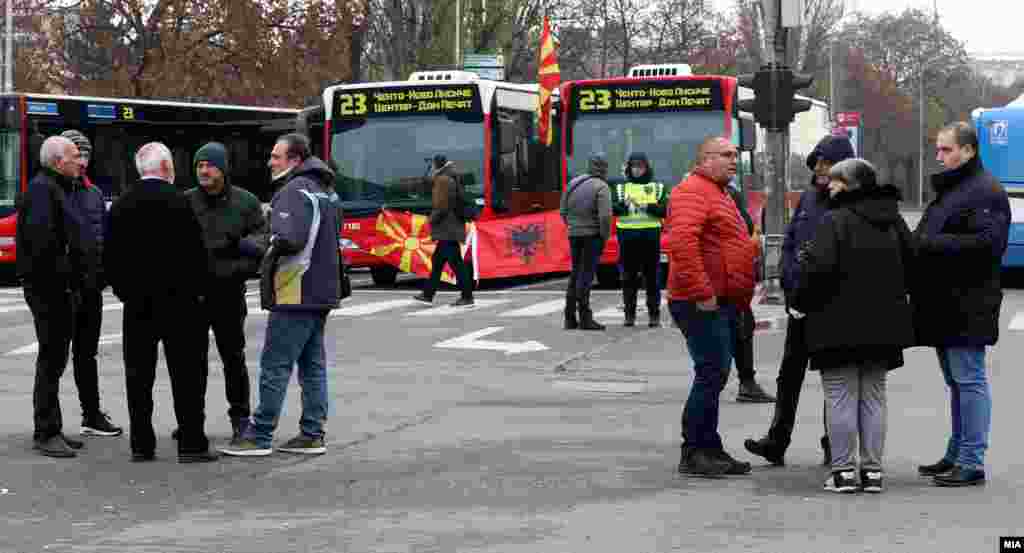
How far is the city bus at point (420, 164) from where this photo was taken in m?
26.9

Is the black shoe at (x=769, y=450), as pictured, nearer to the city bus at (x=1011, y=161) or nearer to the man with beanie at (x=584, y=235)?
the man with beanie at (x=584, y=235)

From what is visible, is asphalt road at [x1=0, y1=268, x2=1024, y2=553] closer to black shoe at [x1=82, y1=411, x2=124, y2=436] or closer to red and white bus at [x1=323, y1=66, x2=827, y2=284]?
black shoe at [x1=82, y1=411, x2=124, y2=436]

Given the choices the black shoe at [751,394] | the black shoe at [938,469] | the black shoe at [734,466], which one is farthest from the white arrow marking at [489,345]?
the black shoe at [938,469]

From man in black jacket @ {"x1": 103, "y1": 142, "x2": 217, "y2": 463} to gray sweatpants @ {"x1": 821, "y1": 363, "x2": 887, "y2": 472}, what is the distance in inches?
129

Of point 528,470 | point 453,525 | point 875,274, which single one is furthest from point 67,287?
point 875,274

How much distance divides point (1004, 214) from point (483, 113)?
60.8 feet

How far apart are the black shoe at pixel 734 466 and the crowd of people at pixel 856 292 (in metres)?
0.01

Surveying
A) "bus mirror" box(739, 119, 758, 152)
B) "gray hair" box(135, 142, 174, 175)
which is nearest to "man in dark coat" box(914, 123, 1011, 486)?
"gray hair" box(135, 142, 174, 175)

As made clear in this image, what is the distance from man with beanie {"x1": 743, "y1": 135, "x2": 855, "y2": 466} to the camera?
977cm

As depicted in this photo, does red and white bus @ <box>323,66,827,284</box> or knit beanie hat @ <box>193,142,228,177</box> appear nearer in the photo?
knit beanie hat @ <box>193,142,228,177</box>

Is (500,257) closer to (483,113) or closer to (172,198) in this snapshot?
(483,113)

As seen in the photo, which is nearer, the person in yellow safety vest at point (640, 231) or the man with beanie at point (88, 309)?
the man with beanie at point (88, 309)

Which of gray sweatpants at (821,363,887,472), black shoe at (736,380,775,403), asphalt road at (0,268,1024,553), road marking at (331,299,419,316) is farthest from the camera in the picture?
road marking at (331,299,419,316)

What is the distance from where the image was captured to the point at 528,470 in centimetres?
983
